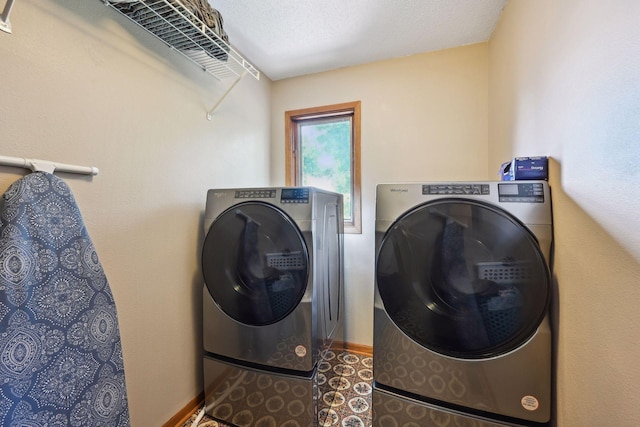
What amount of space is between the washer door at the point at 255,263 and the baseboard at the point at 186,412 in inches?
24.2

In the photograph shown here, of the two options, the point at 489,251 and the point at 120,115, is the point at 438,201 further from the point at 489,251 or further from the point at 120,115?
the point at 120,115

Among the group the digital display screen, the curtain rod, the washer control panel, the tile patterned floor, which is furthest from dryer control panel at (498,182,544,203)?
the curtain rod

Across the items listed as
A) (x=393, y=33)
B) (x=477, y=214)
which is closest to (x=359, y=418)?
(x=477, y=214)

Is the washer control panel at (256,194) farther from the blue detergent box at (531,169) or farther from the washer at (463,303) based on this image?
the blue detergent box at (531,169)

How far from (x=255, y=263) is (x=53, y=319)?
69 cm

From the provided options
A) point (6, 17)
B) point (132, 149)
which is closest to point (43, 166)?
point (132, 149)

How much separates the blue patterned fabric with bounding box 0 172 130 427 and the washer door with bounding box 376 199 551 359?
104cm

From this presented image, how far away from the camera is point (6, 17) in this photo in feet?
2.42

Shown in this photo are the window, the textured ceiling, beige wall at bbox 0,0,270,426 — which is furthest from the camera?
the window

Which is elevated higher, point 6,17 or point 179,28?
point 179,28

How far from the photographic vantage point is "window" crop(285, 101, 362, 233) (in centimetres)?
208

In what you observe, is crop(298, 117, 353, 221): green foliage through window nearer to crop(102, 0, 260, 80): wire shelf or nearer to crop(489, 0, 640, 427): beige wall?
crop(102, 0, 260, 80): wire shelf

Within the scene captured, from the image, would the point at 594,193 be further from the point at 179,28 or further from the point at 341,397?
the point at 179,28

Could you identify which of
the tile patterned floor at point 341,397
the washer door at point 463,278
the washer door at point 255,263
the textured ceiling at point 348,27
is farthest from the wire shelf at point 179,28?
the tile patterned floor at point 341,397
